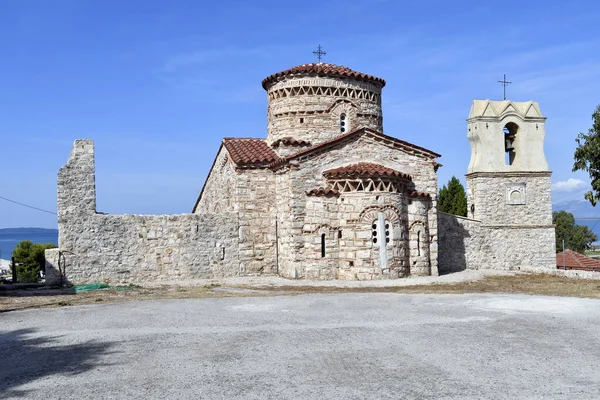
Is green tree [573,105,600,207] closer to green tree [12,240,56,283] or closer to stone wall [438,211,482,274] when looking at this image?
stone wall [438,211,482,274]

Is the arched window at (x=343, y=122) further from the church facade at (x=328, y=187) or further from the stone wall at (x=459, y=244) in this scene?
the stone wall at (x=459, y=244)

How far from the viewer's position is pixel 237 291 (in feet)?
55.5

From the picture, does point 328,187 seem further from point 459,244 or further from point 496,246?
point 496,246

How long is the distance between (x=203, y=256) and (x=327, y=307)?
29.3 ft

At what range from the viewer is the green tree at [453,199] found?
117 ft

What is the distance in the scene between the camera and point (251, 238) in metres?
21.6

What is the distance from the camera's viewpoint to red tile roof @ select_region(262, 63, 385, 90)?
2364 centimetres

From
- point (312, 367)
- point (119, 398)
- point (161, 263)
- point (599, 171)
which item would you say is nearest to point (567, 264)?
point (599, 171)

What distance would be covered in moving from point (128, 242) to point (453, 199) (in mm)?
22767

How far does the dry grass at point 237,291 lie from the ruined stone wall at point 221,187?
5351 millimetres

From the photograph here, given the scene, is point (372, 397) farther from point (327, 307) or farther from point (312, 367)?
point (327, 307)

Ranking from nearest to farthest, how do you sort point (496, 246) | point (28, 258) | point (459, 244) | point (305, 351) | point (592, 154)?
point (305, 351) → point (592, 154) → point (459, 244) → point (496, 246) → point (28, 258)

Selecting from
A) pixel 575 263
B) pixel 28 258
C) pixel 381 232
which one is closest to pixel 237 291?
pixel 381 232

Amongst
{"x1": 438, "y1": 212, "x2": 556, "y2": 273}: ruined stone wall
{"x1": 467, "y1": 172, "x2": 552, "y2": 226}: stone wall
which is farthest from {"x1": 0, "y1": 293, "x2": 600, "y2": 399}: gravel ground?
{"x1": 467, "y1": 172, "x2": 552, "y2": 226}: stone wall
